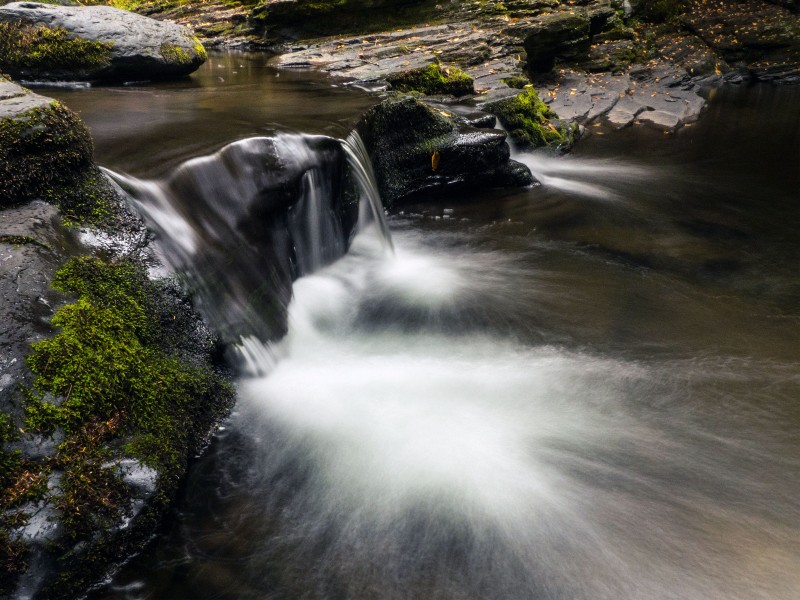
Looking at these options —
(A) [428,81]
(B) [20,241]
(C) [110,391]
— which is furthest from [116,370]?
(A) [428,81]

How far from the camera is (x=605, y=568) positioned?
283 centimetres

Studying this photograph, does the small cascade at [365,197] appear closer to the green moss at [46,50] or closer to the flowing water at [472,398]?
the flowing water at [472,398]

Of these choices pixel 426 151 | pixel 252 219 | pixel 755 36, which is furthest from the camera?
pixel 755 36

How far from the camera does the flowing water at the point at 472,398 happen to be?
2.87 meters

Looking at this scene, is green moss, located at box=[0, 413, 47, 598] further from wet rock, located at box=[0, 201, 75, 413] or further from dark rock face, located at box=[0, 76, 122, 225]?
dark rock face, located at box=[0, 76, 122, 225]

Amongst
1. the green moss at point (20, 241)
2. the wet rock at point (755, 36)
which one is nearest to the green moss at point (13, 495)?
the green moss at point (20, 241)

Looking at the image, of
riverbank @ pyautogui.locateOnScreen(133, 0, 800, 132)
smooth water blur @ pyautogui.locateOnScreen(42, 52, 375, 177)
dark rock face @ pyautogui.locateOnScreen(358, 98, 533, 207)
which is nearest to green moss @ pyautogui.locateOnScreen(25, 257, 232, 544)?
smooth water blur @ pyautogui.locateOnScreen(42, 52, 375, 177)

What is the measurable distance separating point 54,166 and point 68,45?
6.70 meters

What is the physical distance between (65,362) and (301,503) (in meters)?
1.47

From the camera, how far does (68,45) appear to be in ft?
28.6

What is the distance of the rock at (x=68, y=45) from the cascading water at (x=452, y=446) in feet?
17.5

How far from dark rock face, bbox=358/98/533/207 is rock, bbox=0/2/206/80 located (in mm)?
4561

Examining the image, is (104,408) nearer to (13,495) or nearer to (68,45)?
(13,495)

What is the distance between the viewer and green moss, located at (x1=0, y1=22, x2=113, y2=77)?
8.73 meters
